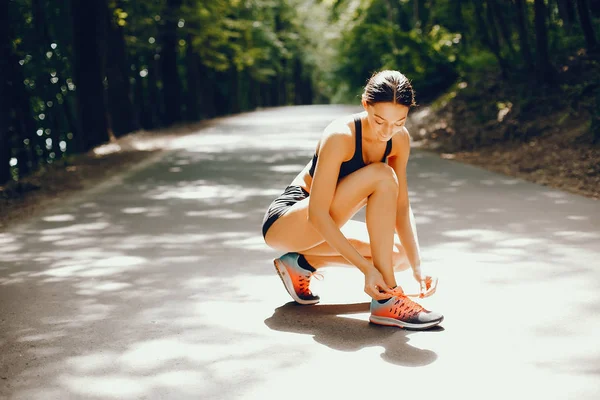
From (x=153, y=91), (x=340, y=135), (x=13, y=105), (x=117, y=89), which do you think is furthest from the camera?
(x=153, y=91)

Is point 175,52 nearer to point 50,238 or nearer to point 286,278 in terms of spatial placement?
point 50,238

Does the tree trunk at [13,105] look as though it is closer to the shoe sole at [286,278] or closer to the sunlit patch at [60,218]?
the sunlit patch at [60,218]

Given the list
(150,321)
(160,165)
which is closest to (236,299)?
(150,321)

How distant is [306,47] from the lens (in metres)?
65.6

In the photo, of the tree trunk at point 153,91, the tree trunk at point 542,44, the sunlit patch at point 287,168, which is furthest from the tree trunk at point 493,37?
the tree trunk at point 153,91

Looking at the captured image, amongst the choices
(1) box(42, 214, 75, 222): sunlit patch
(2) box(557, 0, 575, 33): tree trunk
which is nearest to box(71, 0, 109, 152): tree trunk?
(1) box(42, 214, 75, 222): sunlit patch

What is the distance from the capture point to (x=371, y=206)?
4.18m

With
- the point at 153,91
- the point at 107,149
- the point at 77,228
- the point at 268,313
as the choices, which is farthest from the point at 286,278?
the point at 153,91

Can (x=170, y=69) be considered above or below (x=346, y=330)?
above

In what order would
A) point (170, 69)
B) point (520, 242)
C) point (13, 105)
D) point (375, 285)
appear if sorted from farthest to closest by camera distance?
point (170, 69) → point (13, 105) → point (520, 242) → point (375, 285)

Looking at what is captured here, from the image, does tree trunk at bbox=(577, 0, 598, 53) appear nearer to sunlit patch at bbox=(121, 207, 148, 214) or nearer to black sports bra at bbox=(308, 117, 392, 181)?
sunlit patch at bbox=(121, 207, 148, 214)

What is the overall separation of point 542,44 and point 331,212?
1120 cm

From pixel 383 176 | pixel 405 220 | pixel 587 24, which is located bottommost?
pixel 405 220

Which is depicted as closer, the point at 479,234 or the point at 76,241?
the point at 479,234
